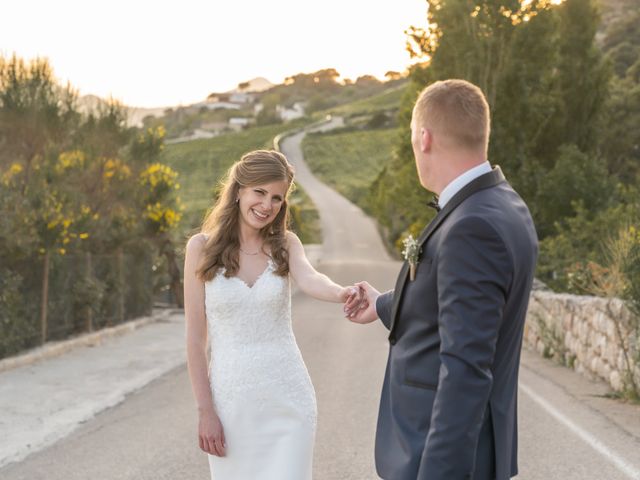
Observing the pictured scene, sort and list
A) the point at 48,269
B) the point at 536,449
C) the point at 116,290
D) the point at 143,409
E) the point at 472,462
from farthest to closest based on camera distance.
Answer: the point at 116,290
the point at 48,269
the point at 143,409
the point at 536,449
the point at 472,462

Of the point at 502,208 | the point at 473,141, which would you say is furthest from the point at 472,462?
the point at 473,141

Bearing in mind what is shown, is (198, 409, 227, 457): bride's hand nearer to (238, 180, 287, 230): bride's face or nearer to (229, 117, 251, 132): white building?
(238, 180, 287, 230): bride's face

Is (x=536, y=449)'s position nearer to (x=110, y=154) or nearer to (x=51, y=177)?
(x=51, y=177)

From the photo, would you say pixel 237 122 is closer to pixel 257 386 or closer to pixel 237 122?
pixel 237 122

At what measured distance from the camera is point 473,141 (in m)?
2.88

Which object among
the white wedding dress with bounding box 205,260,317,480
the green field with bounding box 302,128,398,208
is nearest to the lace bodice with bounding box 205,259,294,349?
the white wedding dress with bounding box 205,260,317,480

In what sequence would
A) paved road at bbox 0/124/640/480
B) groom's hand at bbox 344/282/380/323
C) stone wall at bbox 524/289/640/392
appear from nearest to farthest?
groom's hand at bbox 344/282/380/323
paved road at bbox 0/124/640/480
stone wall at bbox 524/289/640/392

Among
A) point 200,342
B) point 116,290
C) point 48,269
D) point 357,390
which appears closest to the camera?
point 200,342

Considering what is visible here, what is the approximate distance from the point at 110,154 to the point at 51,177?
3705 millimetres

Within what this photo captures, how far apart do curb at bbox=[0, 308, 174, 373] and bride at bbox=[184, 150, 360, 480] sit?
1007cm

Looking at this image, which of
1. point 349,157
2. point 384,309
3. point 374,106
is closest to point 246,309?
point 384,309

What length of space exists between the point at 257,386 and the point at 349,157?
372 feet

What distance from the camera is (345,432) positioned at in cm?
909

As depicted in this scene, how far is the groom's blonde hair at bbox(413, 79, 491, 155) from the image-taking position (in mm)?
2842
